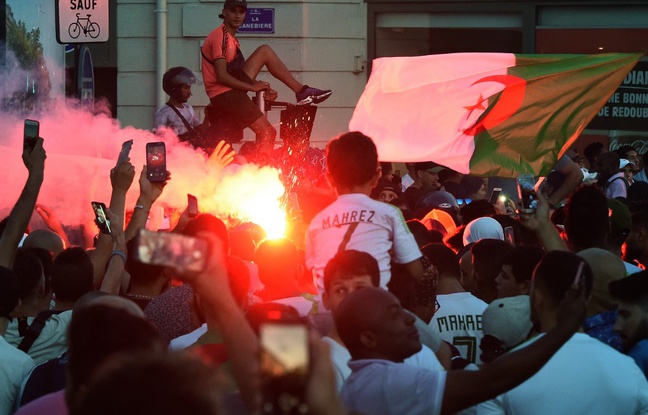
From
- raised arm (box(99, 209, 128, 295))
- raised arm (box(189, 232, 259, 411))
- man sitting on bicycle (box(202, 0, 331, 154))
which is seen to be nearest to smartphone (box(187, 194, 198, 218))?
raised arm (box(99, 209, 128, 295))

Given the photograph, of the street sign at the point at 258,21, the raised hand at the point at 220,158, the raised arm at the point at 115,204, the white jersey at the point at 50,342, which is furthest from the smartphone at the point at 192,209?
the street sign at the point at 258,21

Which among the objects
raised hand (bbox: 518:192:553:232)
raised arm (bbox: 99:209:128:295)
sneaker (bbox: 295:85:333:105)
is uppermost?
sneaker (bbox: 295:85:333:105)

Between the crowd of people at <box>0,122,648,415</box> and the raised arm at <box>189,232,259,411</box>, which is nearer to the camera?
the crowd of people at <box>0,122,648,415</box>

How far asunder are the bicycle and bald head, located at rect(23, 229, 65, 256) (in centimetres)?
209

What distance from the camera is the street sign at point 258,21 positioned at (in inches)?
589

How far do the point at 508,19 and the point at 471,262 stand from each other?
9609 millimetres

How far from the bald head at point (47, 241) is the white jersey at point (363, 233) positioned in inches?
100

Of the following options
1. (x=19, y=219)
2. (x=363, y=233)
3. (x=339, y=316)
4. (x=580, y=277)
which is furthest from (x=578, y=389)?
(x=19, y=219)

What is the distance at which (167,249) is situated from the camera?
89.7 inches

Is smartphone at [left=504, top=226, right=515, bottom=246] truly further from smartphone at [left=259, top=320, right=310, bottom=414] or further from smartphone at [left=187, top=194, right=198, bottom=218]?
smartphone at [left=259, top=320, right=310, bottom=414]

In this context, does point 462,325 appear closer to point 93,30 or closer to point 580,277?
point 580,277

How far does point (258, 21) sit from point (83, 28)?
6429mm

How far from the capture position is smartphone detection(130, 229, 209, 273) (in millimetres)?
2252

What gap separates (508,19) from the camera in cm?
1568
